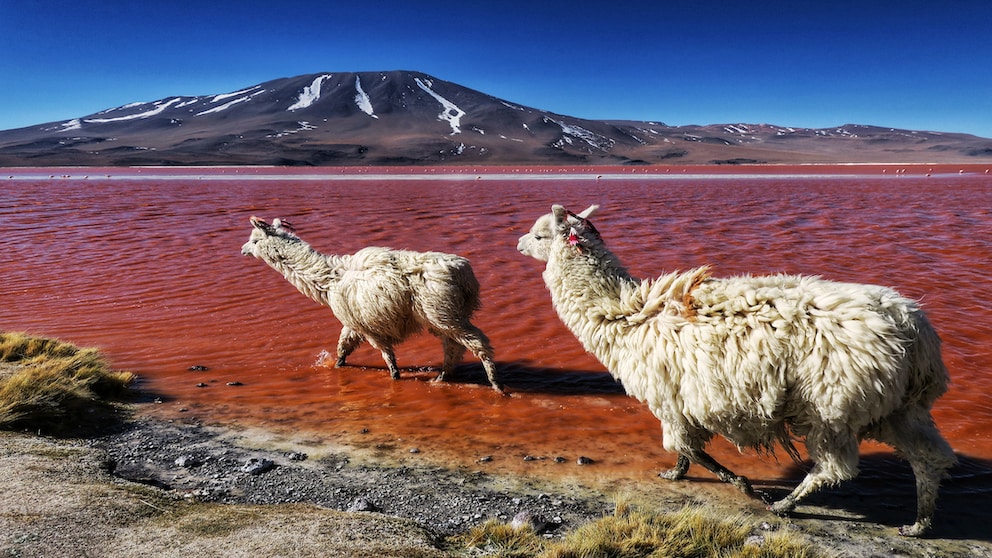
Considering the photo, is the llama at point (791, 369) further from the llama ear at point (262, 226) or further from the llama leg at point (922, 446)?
the llama ear at point (262, 226)

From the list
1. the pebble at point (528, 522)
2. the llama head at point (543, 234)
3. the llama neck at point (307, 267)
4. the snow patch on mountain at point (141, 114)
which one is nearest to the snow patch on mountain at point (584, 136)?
the snow patch on mountain at point (141, 114)

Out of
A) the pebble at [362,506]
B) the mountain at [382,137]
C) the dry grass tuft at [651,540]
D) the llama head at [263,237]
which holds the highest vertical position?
the mountain at [382,137]

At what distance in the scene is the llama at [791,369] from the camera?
10.4 feet

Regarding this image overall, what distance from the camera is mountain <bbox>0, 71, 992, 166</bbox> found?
352ft

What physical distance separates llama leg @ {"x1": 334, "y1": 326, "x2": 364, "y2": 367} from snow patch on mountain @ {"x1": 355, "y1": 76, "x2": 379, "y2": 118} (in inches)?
6358

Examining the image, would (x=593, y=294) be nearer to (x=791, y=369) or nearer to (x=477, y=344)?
(x=791, y=369)

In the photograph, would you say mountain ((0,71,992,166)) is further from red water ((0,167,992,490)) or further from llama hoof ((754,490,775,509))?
llama hoof ((754,490,775,509))

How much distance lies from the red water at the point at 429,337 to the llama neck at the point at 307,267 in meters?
0.89

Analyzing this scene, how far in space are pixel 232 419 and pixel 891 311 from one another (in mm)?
5039

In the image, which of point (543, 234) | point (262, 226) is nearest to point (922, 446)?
point (543, 234)

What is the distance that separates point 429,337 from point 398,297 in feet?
6.32

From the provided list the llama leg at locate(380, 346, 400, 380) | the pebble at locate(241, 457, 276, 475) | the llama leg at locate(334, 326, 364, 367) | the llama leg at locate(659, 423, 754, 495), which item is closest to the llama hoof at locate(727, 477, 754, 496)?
the llama leg at locate(659, 423, 754, 495)

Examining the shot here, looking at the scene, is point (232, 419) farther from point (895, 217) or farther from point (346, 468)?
point (895, 217)

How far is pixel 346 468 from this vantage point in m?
4.30
